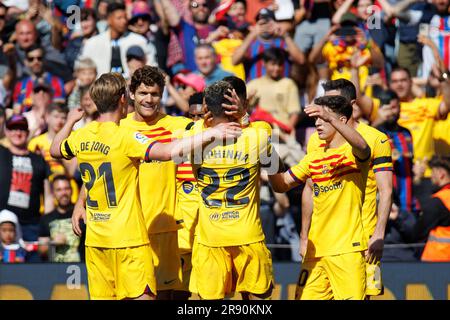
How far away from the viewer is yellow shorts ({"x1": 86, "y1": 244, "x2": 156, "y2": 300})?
29.0 ft

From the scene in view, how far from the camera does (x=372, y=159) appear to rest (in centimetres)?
947

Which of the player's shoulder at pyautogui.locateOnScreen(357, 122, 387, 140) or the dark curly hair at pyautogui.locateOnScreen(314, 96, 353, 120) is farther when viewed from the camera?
the player's shoulder at pyautogui.locateOnScreen(357, 122, 387, 140)

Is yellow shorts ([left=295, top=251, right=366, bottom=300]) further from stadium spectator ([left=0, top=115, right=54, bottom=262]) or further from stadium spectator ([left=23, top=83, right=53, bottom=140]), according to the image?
stadium spectator ([left=23, top=83, right=53, bottom=140])

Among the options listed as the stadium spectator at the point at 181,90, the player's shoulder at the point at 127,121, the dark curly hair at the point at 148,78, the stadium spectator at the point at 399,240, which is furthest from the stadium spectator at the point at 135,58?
the dark curly hair at the point at 148,78

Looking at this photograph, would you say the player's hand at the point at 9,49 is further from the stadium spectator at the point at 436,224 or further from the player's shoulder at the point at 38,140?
the stadium spectator at the point at 436,224

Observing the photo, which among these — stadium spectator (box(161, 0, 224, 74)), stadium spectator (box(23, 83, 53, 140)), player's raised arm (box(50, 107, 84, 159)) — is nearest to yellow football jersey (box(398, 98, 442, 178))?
stadium spectator (box(161, 0, 224, 74))

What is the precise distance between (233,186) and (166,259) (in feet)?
4.53

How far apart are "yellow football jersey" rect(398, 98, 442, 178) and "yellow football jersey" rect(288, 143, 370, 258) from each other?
3.57 m

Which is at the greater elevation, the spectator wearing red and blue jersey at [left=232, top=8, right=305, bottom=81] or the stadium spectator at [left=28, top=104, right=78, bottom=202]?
the spectator wearing red and blue jersey at [left=232, top=8, right=305, bottom=81]

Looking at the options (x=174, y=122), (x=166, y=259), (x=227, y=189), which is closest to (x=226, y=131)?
(x=227, y=189)

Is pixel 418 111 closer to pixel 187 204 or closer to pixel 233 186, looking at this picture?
pixel 187 204
